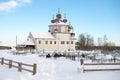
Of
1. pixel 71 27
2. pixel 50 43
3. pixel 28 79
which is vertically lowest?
pixel 28 79

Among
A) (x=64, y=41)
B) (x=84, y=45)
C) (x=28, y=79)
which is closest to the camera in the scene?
(x=28, y=79)

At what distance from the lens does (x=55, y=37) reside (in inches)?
2972

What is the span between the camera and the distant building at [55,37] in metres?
73.3

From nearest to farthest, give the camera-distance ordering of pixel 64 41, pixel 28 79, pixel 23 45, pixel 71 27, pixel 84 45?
pixel 28 79 → pixel 23 45 → pixel 64 41 → pixel 71 27 → pixel 84 45

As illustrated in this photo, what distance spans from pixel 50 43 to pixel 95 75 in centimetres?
5974

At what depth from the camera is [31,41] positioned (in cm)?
7400

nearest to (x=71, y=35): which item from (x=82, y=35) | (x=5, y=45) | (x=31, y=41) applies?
(x=31, y=41)

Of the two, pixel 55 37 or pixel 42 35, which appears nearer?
pixel 42 35

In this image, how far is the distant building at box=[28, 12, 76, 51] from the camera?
73.3 m

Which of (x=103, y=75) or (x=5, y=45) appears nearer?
(x=103, y=75)

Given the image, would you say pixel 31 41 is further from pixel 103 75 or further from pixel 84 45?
pixel 103 75

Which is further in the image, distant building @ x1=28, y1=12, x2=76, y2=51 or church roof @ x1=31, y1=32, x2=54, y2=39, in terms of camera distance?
church roof @ x1=31, y1=32, x2=54, y2=39

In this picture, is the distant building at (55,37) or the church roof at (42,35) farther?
the church roof at (42,35)

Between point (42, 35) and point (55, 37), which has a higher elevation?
point (42, 35)
